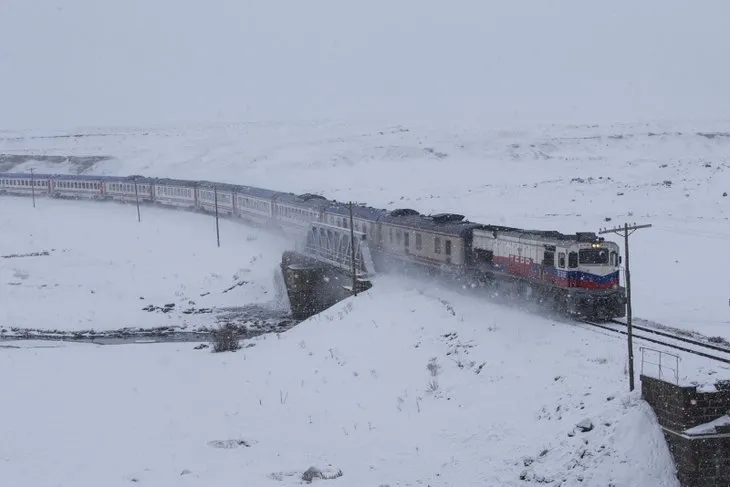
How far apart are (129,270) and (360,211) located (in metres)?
19.6

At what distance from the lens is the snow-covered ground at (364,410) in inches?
730

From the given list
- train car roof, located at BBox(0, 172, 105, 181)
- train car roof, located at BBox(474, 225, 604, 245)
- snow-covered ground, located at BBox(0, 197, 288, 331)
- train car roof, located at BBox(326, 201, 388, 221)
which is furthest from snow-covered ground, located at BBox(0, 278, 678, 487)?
train car roof, located at BBox(0, 172, 105, 181)

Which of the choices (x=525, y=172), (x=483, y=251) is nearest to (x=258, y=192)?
(x=525, y=172)

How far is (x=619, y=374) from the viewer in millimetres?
19484

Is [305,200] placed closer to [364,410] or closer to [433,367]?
[433,367]

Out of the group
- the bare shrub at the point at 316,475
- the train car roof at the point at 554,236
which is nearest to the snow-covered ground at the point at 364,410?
the bare shrub at the point at 316,475

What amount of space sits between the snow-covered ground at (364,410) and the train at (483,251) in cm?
145

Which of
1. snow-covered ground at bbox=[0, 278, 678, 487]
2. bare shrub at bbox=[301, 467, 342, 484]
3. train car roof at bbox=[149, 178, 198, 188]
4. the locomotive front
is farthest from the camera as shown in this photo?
train car roof at bbox=[149, 178, 198, 188]

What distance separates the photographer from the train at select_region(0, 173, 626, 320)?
86.0 ft

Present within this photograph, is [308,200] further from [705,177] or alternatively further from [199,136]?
[199,136]

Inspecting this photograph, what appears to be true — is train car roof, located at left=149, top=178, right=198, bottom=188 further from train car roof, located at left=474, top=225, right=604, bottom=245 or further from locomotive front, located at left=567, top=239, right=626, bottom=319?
locomotive front, located at left=567, top=239, right=626, bottom=319

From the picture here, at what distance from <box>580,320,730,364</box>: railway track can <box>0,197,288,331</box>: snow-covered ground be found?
25.1 m

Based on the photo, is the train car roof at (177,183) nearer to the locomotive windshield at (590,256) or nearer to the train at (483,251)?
the train at (483,251)

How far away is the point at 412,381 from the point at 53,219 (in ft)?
196
